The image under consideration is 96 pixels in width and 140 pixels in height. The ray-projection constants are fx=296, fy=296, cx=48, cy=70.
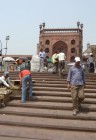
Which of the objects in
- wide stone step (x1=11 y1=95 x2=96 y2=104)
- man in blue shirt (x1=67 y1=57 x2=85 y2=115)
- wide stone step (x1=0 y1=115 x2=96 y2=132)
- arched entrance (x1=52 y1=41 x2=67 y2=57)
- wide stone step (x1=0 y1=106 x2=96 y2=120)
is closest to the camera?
wide stone step (x1=0 y1=115 x2=96 y2=132)

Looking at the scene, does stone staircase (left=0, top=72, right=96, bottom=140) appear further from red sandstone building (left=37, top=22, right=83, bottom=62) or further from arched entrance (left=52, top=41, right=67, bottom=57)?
arched entrance (left=52, top=41, right=67, bottom=57)

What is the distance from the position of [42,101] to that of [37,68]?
799 centimetres

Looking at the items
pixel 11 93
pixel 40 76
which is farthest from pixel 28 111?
pixel 40 76

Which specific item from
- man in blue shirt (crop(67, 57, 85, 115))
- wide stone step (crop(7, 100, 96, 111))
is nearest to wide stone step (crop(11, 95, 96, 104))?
wide stone step (crop(7, 100, 96, 111))

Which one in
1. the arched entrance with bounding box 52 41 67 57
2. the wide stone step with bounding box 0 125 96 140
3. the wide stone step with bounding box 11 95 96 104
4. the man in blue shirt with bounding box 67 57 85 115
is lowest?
the wide stone step with bounding box 0 125 96 140

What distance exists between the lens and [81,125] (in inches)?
325

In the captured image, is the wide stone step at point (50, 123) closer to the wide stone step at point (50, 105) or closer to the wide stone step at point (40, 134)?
the wide stone step at point (40, 134)

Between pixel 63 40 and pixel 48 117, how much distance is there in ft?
217

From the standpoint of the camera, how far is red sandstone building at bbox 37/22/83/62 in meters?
74.2

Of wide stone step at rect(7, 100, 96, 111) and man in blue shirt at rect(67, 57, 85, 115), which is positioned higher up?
man in blue shirt at rect(67, 57, 85, 115)

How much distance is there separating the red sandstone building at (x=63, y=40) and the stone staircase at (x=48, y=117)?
6283 cm

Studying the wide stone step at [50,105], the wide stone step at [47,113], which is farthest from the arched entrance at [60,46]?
the wide stone step at [47,113]

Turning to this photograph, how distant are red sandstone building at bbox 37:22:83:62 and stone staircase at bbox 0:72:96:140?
206 ft

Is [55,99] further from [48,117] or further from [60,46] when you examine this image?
[60,46]
